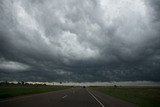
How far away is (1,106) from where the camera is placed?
1327cm

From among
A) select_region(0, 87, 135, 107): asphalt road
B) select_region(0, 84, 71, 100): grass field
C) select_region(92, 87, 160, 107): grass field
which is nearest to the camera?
select_region(0, 87, 135, 107): asphalt road

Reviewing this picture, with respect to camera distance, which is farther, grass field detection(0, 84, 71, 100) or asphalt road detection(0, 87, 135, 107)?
grass field detection(0, 84, 71, 100)

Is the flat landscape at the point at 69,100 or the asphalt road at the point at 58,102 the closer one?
the asphalt road at the point at 58,102

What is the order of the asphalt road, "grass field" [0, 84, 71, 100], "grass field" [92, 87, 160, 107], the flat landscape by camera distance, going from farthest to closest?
"grass field" [0, 84, 71, 100] < "grass field" [92, 87, 160, 107] < the flat landscape < the asphalt road

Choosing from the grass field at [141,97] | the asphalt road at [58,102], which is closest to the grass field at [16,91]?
the asphalt road at [58,102]

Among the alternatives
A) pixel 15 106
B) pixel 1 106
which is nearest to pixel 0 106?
pixel 1 106

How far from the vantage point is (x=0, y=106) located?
43.6 ft

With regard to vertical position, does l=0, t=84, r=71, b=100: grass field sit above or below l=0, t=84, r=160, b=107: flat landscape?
above

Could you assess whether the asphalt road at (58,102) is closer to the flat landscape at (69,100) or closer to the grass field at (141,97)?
the flat landscape at (69,100)

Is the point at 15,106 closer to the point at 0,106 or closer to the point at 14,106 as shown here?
the point at 14,106

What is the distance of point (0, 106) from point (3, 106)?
0.18 m

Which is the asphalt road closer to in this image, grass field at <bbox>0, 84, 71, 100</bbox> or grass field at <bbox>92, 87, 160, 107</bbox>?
grass field at <bbox>92, 87, 160, 107</bbox>

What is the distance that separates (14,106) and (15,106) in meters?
0.06

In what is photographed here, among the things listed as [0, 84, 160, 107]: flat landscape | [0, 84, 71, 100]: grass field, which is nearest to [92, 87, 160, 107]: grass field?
[0, 84, 160, 107]: flat landscape
